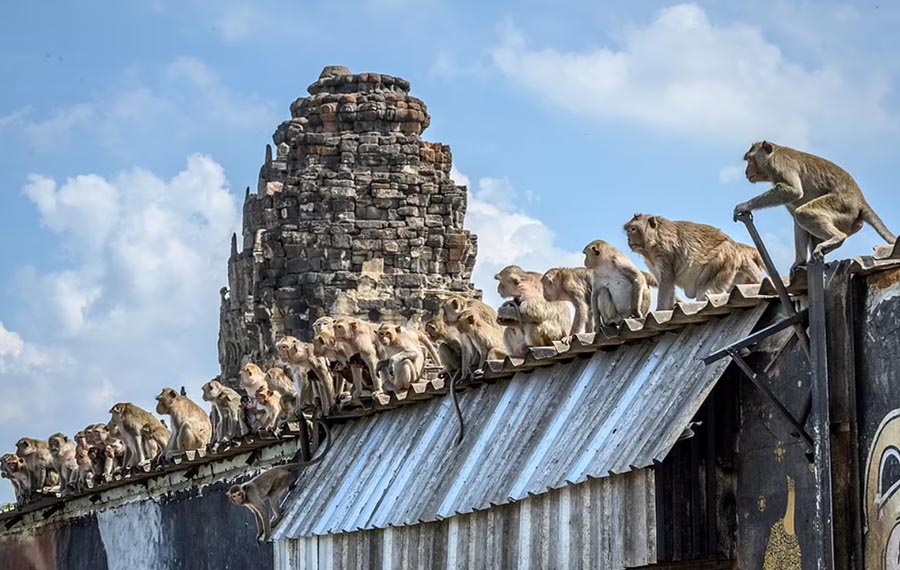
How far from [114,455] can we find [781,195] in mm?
20600

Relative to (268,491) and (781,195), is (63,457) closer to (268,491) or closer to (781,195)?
(268,491)

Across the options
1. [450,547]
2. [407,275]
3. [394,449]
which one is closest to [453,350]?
[394,449]

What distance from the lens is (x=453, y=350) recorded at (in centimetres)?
1648

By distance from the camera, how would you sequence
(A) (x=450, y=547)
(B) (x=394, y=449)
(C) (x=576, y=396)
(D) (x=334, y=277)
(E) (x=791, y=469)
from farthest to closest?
(D) (x=334, y=277)
(B) (x=394, y=449)
(A) (x=450, y=547)
(C) (x=576, y=396)
(E) (x=791, y=469)

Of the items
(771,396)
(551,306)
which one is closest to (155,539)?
(551,306)

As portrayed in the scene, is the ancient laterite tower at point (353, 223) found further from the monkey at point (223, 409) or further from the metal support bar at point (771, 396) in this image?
the metal support bar at point (771, 396)

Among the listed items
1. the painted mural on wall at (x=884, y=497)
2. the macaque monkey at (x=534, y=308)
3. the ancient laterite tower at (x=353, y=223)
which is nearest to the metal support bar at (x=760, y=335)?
the painted mural on wall at (x=884, y=497)

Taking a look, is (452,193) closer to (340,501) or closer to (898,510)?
(340,501)

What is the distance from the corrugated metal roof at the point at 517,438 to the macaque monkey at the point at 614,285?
0.55 metres

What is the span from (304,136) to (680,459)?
28772 millimetres

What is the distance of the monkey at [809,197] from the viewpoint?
10773mm

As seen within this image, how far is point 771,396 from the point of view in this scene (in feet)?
33.3

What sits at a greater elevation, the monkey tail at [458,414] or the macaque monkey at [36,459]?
the macaque monkey at [36,459]

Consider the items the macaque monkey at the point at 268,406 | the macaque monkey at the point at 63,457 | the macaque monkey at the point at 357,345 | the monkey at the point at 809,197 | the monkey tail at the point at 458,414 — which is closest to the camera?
the monkey at the point at 809,197
